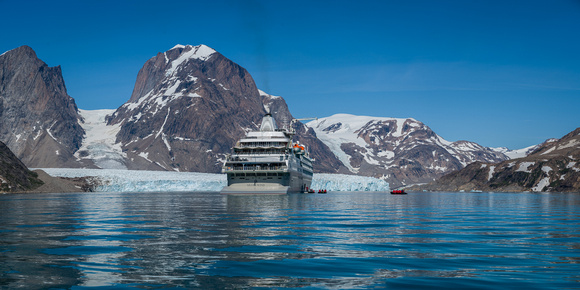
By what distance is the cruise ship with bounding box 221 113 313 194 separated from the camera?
9625 centimetres

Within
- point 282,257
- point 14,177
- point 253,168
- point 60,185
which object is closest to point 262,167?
point 253,168

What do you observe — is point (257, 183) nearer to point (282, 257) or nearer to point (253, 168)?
point (253, 168)

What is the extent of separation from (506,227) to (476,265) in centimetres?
1620

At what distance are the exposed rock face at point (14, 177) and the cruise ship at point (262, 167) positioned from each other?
185 feet

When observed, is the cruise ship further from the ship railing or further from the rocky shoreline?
the rocky shoreline

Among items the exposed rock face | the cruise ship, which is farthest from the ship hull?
the exposed rock face

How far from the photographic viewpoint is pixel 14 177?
4936 inches

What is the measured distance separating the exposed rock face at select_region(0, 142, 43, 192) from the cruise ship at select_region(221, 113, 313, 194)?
5643 cm

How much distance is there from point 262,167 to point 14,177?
225 ft

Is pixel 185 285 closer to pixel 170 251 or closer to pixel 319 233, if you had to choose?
pixel 170 251

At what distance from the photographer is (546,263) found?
17.0 meters

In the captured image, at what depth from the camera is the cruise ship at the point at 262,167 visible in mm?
96250

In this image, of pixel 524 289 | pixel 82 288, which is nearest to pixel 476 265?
pixel 524 289

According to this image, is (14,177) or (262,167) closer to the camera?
(262,167)
